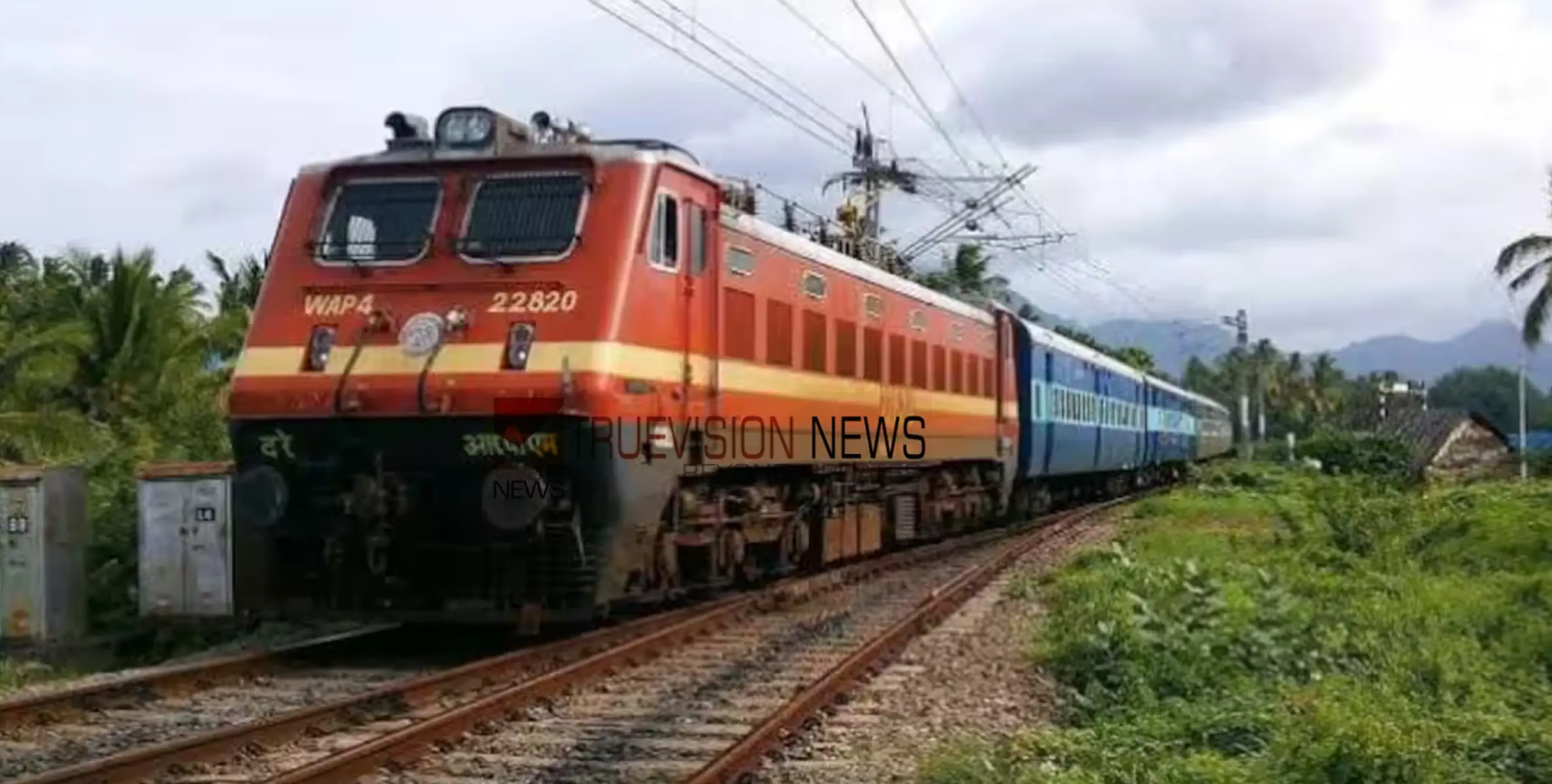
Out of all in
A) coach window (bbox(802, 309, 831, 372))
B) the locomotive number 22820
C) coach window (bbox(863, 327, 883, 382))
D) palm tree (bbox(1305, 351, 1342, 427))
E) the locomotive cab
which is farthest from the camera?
palm tree (bbox(1305, 351, 1342, 427))

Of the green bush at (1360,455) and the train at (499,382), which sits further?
the green bush at (1360,455)

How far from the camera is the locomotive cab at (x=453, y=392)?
10.8 meters

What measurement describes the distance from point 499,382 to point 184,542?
4416 millimetres

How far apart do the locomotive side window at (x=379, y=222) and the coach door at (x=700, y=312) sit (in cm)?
182

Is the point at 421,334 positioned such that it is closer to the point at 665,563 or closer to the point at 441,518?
the point at 441,518

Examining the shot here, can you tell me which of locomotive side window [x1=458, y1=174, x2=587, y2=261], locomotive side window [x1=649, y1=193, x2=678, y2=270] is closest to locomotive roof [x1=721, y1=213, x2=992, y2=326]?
locomotive side window [x1=649, y1=193, x2=678, y2=270]

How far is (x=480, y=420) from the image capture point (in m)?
10.8

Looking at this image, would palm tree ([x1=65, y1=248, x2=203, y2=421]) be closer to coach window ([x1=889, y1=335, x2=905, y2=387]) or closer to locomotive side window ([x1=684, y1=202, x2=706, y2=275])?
coach window ([x1=889, y1=335, x2=905, y2=387])

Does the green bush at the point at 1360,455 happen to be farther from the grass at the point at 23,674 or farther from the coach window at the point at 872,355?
the grass at the point at 23,674

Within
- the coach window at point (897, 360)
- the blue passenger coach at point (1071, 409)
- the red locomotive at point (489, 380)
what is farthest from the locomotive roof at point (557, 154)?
the blue passenger coach at point (1071, 409)

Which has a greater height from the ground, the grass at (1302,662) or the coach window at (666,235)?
the coach window at (666,235)

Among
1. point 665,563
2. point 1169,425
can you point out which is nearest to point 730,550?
point 665,563

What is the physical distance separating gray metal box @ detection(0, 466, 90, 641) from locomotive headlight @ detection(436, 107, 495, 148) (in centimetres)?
476

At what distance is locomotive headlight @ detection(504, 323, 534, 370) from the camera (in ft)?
35.5
